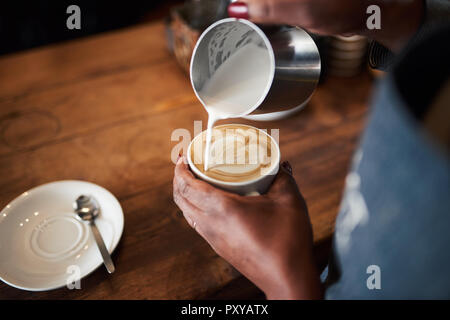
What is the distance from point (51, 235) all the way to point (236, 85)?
2.31 ft

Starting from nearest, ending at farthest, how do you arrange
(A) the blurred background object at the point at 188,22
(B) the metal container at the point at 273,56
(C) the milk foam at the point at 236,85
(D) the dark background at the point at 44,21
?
(B) the metal container at the point at 273,56, (C) the milk foam at the point at 236,85, (A) the blurred background object at the point at 188,22, (D) the dark background at the point at 44,21

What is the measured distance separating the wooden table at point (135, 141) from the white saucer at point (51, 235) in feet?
0.14

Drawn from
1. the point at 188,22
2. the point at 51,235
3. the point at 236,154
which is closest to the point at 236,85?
the point at 236,154

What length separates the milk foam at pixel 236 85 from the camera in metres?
0.92

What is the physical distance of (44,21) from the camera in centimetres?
294

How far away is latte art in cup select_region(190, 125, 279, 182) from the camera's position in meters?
0.89

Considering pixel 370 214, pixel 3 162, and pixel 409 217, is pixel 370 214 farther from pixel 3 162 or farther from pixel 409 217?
pixel 3 162

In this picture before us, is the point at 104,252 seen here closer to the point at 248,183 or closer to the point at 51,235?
the point at 51,235

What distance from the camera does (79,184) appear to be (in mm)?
1131

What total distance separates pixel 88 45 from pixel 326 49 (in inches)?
48.1

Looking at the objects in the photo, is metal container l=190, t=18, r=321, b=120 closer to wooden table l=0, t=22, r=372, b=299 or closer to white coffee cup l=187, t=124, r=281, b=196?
white coffee cup l=187, t=124, r=281, b=196

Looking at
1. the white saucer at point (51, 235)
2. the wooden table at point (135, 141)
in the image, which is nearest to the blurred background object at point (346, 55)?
the wooden table at point (135, 141)

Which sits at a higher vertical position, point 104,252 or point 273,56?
point 273,56

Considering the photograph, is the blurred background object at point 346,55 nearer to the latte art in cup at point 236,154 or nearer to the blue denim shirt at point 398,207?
the latte art in cup at point 236,154
